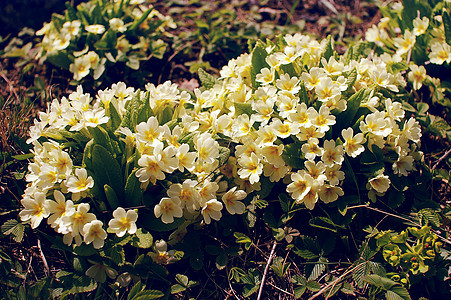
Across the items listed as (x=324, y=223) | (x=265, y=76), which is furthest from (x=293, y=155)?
(x=265, y=76)

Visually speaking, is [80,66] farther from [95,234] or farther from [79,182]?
[95,234]

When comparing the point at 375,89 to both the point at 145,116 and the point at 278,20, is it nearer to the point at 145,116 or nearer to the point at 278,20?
the point at 145,116

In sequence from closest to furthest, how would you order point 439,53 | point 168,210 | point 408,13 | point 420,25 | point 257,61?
point 168,210, point 257,61, point 439,53, point 420,25, point 408,13

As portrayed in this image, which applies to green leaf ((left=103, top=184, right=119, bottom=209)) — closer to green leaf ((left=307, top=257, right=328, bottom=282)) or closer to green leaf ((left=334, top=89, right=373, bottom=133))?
green leaf ((left=307, top=257, right=328, bottom=282))

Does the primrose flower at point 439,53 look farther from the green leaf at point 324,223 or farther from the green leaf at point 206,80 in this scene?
the green leaf at point 206,80

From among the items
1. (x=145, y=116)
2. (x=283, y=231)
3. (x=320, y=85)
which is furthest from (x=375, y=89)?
(x=145, y=116)

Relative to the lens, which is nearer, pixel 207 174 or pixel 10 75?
pixel 207 174
